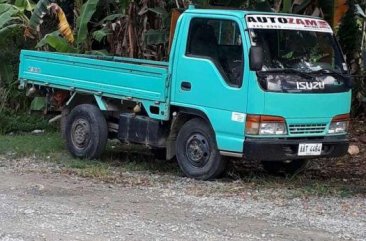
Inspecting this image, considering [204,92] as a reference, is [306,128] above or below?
below

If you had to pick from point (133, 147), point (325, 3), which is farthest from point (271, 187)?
point (325, 3)

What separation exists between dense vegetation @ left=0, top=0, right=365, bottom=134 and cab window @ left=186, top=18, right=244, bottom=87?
2790mm

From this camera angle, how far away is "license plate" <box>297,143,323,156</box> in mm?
9258

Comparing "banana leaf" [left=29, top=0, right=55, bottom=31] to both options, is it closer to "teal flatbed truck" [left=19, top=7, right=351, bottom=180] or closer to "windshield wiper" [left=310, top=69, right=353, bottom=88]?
"teal flatbed truck" [left=19, top=7, right=351, bottom=180]

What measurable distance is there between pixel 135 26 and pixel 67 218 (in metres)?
7.94

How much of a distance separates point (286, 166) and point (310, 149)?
117cm

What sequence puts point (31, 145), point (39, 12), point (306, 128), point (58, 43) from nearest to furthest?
1. point (306, 128)
2. point (31, 145)
3. point (58, 43)
4. point (39, 12)

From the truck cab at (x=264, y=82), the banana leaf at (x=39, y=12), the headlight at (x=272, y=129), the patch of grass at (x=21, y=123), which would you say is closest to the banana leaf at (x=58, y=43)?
the banana leaf at (x=39, y=12)

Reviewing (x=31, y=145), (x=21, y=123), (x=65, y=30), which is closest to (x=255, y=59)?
(x=31, y=145)

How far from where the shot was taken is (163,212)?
767 centimetres

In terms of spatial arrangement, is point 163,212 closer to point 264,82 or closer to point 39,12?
point 264,82

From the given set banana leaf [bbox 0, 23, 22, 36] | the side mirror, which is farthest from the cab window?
banana leaf [bbox 0, 23, 22, 36]

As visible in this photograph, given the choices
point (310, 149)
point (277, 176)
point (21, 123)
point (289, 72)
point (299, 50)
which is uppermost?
point (299, 50)

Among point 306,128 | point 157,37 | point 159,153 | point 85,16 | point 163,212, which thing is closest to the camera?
point 163,212
